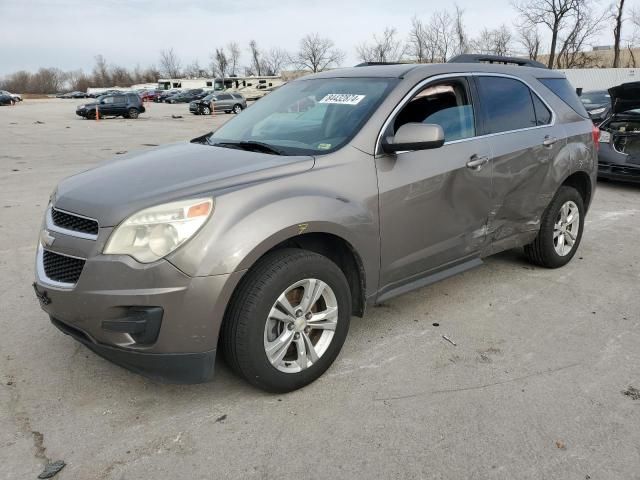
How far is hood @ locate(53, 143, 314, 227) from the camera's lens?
264 centimetres

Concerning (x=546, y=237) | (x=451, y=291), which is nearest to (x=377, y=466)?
(x=451, y=291)

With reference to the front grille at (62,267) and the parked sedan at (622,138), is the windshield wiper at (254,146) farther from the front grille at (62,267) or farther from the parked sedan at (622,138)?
the parked sedan at (622,138)

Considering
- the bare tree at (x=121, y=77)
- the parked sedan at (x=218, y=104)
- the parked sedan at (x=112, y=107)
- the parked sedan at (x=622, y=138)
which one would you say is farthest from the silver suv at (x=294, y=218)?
the bare tree at (x=121, y=77)

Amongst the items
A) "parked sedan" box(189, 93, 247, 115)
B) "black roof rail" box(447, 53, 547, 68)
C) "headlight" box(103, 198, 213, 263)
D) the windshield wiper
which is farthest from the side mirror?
"parked sedan" box(189, 93, 247, 115)

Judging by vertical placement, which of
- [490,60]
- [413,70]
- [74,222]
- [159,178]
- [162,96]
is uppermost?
[162,96]

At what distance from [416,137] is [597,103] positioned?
42.5ft

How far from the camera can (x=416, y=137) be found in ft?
10.3

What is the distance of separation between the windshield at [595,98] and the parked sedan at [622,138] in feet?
16.8

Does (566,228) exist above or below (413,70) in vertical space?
below

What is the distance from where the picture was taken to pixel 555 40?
144ft

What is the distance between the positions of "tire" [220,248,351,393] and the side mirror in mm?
824

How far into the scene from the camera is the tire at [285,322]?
8.77ft

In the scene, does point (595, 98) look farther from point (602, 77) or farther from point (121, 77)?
point (121, 77)

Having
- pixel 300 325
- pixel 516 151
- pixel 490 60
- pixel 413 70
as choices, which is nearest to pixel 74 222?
pixel 300 325
